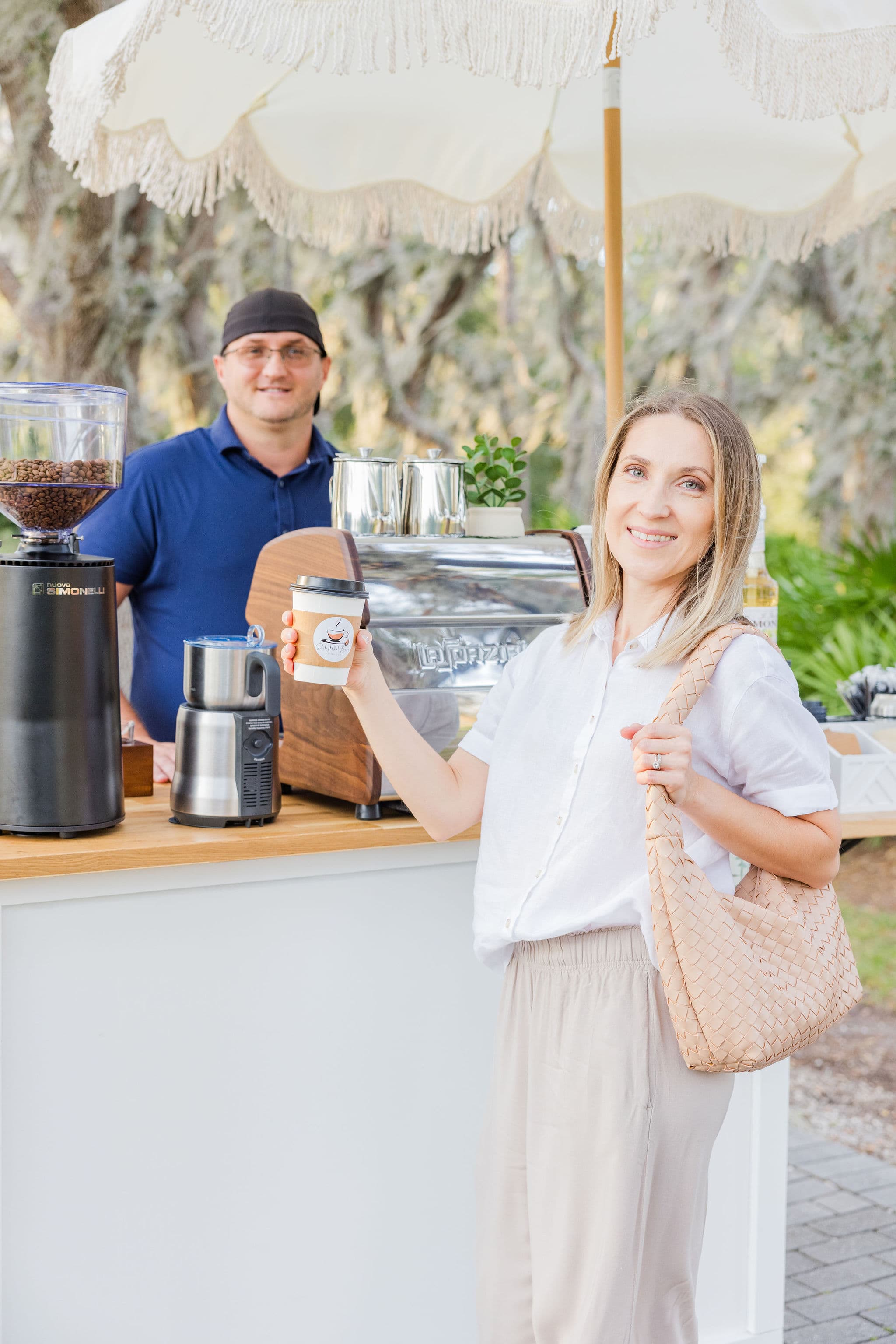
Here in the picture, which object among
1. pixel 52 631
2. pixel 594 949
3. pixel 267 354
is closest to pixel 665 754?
pixel 594 949

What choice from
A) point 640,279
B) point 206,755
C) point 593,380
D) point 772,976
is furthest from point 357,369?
point 772,976

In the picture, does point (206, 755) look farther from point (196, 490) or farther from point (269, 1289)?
point (196, 490)

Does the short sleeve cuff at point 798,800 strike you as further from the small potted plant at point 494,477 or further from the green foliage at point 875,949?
the green foliage at point 875,949

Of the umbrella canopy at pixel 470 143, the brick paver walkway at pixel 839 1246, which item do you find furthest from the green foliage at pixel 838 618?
the umbrella canopy at pixel 470 143

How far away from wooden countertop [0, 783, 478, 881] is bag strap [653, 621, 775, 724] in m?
0.75

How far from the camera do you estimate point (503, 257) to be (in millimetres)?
11523

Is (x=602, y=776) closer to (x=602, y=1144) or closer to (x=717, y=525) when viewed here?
(x=717, y=525)

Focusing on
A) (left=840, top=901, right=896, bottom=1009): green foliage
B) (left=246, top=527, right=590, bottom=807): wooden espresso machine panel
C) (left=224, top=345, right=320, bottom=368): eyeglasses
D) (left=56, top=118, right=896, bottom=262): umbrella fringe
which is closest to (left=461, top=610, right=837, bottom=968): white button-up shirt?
(left=246, top=527, right=590, bottom=807): wooden espresso machine panel

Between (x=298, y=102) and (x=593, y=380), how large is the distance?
7831 mm

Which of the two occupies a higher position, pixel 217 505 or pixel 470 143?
pixel 470 143

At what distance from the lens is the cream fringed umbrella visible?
262cm

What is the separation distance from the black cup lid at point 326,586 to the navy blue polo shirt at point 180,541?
5.93 ft

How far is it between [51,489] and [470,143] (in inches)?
88.5

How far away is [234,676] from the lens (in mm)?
2238
